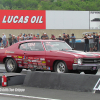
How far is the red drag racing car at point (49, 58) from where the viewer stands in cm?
1023

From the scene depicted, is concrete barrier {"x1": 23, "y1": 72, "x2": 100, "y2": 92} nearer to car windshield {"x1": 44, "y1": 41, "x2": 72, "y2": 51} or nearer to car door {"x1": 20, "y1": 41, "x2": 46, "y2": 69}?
car door {"x1": 20, "y1": 41, "x2": 46, "y2": 69}

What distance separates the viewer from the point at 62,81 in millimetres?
8047

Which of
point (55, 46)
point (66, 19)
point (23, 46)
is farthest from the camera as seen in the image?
point (66, 19)

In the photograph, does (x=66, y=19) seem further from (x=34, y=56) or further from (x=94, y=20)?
(x=34, y=56)

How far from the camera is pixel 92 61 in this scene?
1048 cm

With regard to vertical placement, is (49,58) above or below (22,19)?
below

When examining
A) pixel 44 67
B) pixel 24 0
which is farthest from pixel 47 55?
pixel 24 0

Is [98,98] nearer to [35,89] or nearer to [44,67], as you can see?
[35,89]

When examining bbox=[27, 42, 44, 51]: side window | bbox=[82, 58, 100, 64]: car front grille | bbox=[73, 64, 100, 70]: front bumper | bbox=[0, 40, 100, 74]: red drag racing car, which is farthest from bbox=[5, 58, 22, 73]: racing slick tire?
bbox=[82, 58, 100, 64]: car front grille

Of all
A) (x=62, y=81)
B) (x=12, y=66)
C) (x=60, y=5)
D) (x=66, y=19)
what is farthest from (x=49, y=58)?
(x=60, y=5)

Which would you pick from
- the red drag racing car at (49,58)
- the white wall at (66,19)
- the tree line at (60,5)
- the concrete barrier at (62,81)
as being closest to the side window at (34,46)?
the red drag racing car at (49,58)

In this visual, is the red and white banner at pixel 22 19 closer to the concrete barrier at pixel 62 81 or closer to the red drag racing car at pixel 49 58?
the red drag racing car at pixel 49 58

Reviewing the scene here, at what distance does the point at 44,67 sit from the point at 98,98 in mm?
4530

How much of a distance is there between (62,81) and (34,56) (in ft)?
11.1
